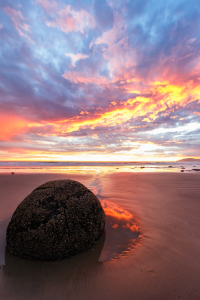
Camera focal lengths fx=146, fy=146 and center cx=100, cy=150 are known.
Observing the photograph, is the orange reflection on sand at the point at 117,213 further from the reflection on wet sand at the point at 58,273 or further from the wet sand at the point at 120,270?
the reflection on wet sand at the point at 58,273

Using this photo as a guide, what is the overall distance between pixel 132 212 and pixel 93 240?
87.1 inches

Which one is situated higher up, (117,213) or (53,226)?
(53,226)

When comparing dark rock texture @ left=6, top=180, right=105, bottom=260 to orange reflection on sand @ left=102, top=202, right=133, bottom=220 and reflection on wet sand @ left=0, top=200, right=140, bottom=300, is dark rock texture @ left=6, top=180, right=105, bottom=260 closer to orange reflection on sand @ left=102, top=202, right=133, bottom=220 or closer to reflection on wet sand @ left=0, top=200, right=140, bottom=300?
reflection on wet sand @ left=0, top=200, right=140, bottom=300

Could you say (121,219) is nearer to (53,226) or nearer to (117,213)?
(117,213)

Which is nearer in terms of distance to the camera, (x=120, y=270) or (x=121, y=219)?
(x=120, y=270)

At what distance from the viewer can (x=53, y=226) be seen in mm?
2445

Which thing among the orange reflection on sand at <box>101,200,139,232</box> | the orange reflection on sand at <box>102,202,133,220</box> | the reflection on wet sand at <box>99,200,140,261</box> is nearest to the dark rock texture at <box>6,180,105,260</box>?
the reflection on wet sand at <box>99,200,140,261</box>

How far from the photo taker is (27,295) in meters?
1.92

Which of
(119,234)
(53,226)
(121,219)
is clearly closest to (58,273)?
(53,226)

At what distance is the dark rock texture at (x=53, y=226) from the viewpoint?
2424 mm

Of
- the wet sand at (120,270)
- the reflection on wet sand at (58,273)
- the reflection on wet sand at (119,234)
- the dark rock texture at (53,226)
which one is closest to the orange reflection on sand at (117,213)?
the reflection on wet sand at (119,234)

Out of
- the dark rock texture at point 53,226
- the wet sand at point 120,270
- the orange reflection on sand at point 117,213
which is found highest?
the dark rock texture at point 53,226

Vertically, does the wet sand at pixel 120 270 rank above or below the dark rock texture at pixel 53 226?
below

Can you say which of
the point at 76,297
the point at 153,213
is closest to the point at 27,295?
the point at 76,297
